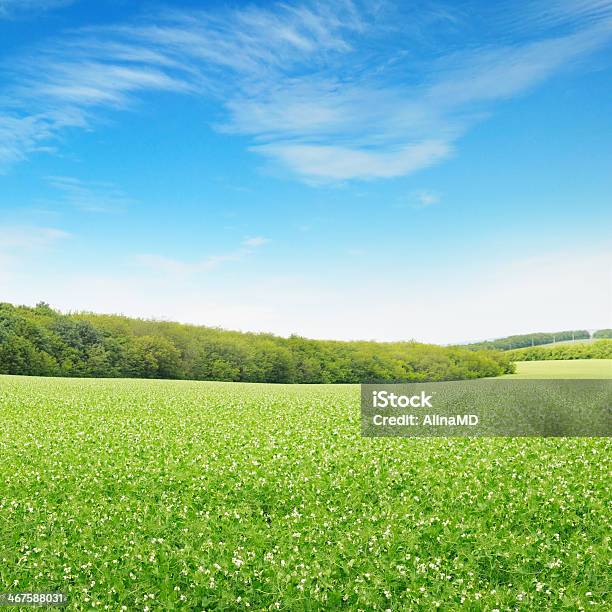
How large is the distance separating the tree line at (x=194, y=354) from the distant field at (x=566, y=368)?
12257 millimetres

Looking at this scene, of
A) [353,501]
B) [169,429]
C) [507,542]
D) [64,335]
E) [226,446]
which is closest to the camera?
[507,542]

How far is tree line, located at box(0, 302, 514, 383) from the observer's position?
50500mm

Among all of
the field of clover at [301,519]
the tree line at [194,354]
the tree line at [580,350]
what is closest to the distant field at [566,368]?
the tree line at [580,350]

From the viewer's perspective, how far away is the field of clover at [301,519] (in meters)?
9.52

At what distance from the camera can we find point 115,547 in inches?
431

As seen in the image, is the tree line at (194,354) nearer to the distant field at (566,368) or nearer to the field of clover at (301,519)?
the distant field at (566,368)

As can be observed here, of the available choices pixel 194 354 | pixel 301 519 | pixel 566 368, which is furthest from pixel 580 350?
pixel 194 354

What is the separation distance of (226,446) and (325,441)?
2.61 metres

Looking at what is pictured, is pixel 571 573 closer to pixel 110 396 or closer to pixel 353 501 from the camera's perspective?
pixel 353 501

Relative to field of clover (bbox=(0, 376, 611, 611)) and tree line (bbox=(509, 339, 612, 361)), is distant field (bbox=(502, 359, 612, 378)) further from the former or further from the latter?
field of clover (bbox=(0, 376, 611, 611))

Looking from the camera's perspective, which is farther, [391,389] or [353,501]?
[391,389]

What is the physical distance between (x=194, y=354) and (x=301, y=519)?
4226 cm

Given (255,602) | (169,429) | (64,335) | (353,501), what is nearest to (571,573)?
(353,501)

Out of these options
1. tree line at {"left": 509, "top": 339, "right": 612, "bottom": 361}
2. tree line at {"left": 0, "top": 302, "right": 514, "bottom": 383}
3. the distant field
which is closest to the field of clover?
the distant field
